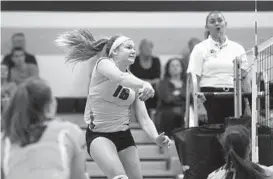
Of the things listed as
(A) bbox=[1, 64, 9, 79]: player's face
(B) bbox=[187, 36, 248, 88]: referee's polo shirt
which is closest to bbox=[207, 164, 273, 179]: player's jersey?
(B) bbox=[187, 36, 248, 88]: referee's polo shirt

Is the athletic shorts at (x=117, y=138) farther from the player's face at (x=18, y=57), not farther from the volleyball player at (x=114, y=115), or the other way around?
the player's face at (x=18, y=57)

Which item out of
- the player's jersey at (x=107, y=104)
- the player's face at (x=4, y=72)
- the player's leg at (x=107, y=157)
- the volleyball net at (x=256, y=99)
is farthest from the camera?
the player's face at (x=4, y=72)

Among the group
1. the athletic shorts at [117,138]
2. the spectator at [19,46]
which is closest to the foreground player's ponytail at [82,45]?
the athletic shorts at [117,138]

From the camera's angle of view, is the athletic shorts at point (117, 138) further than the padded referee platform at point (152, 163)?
No

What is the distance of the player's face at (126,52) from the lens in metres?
5.79

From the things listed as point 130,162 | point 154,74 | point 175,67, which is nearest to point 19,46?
point 154,74

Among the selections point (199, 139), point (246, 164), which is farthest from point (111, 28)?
point (246, 164)

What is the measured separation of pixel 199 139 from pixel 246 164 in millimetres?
1493

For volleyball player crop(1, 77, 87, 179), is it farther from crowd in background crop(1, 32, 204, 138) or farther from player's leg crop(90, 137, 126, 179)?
crowd in background crop(1, 32, 204, 138)

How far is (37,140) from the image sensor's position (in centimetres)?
367

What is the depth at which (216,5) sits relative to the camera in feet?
33.2

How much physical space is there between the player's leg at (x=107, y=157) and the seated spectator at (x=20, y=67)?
13.7 ft

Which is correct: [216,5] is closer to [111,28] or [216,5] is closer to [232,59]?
[111,28]

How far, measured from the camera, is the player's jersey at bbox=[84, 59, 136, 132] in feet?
18.5
